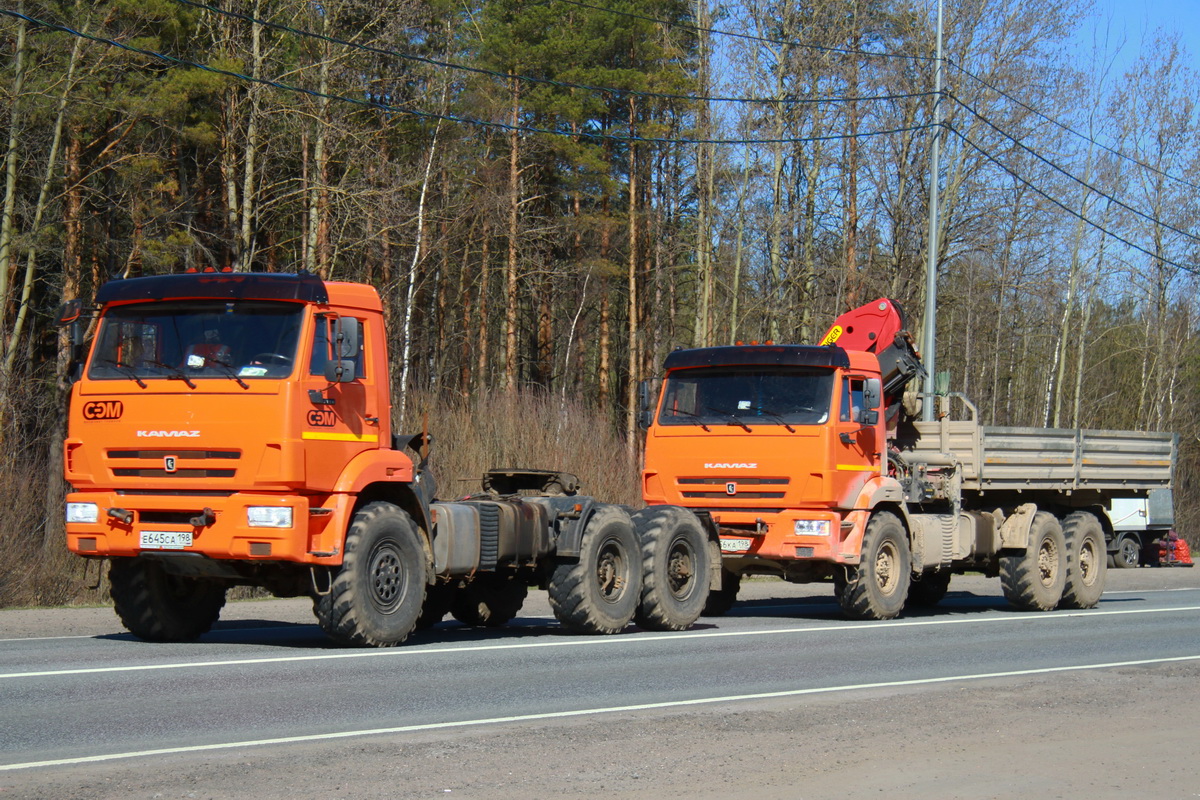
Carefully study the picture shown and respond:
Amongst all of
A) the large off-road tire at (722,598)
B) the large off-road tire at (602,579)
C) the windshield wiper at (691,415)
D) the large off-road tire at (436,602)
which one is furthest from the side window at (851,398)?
the large off-road tire at (436,602)

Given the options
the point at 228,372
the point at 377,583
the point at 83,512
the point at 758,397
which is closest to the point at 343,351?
the point at 228,372

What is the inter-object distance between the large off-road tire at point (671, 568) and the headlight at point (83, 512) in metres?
5.45

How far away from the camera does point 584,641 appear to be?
13.4 meters

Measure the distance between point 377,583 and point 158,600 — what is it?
2058mm

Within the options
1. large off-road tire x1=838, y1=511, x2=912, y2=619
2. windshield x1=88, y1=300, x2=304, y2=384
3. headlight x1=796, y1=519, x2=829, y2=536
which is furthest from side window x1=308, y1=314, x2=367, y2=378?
large off-road tire x1=838, y1=511, x2=912, y2=619

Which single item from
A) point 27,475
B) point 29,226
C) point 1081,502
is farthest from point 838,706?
point 29,226

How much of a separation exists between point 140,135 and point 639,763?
27533 millimetres

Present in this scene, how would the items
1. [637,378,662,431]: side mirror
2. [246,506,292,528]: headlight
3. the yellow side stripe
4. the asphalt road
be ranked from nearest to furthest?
the asphalt road
[246,506,292,528]: headlight
the yellow side stripe
[637,378,662,431]: side mirror

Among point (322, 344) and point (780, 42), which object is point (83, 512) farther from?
Result: point (780, 42)

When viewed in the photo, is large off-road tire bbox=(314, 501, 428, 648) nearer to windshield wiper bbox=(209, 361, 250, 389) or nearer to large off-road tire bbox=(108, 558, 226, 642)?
windshield wiper bbox=(209, 361, 250, 389)

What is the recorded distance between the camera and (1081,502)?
20.6 meters

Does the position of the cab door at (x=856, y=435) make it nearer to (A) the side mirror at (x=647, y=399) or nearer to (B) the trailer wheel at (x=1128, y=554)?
(A) the side mirror at (x=647, y=399)

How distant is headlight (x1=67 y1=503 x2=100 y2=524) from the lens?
1166cm

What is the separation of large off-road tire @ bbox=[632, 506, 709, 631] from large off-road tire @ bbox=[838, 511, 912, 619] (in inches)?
80.7
